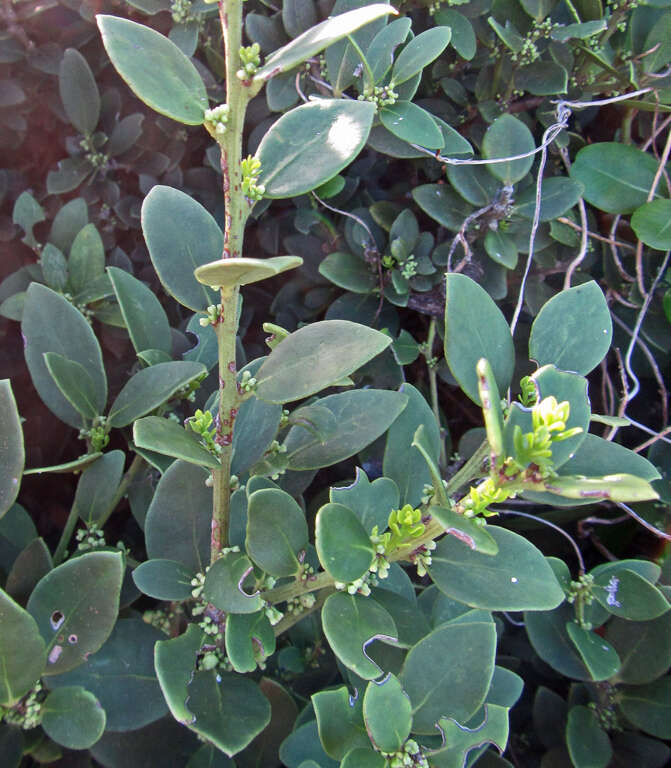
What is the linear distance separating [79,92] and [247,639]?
1.23m

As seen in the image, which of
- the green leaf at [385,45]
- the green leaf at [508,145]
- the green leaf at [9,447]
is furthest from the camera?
the green leaf at [508,145]

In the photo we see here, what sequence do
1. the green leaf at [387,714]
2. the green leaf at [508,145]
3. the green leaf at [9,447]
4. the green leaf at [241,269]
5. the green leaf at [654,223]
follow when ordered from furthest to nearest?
the green leaf at [654,223]
the green leaf at [508,145]
the green leaf at [9,447]
the green leaf at [387,714]
the green leaf at [241,269]

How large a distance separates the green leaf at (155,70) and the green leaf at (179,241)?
7.2 inches

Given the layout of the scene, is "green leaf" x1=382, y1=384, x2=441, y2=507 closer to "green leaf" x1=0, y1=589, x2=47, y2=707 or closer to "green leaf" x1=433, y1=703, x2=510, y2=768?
"green leaf" x1=433, y1=703, x2=510, y2=768

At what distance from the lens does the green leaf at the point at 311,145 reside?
28.8 inches

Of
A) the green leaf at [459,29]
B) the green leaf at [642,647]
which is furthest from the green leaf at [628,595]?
the green leaf at [459,29]

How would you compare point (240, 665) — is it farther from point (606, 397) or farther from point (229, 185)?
point (606, 397)

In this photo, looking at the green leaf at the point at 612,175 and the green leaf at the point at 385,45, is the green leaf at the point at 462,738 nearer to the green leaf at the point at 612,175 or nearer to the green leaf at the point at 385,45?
the green leaf at the point at 385,45

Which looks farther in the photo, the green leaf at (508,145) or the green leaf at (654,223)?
the green leaf at (654,223)

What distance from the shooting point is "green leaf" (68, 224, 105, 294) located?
4.65 feet

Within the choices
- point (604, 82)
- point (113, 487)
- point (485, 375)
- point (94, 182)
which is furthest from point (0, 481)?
point (604, 82)

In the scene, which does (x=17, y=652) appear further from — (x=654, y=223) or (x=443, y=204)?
(x=654, y=223)

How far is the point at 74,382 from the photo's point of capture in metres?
1.10

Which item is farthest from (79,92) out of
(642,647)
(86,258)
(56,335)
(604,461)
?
(642,647)
